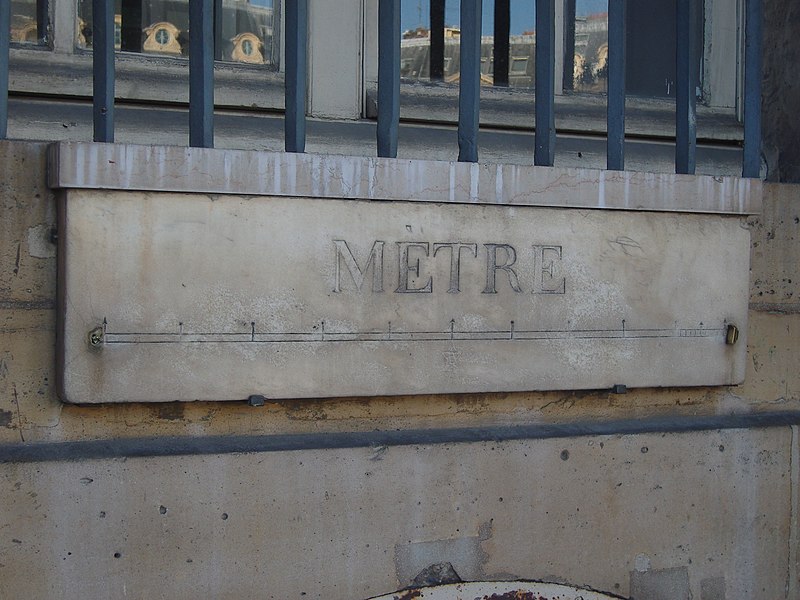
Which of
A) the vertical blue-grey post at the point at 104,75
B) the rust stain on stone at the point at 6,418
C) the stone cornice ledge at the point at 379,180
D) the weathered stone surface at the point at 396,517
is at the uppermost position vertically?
the vertical blue-grey post at the point at 104,75

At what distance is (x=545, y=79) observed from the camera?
9.63 feet

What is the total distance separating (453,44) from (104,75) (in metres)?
1.57

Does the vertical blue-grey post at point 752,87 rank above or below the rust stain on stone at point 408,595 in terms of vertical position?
above

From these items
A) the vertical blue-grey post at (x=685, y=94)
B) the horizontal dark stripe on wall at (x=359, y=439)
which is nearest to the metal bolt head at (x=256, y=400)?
the horizontal dark stripe on wall at (x=359, y=439)

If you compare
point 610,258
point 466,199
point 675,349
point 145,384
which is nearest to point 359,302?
point 466,199

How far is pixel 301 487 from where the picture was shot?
2.67 m

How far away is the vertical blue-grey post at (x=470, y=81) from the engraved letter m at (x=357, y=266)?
0.41 m

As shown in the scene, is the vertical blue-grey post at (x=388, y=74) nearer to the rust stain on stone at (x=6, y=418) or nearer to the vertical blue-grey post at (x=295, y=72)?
the vertical blue-grey post at (x=295, y=72)

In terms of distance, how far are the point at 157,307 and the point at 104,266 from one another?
166mm

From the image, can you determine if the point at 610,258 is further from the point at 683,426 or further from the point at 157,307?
the point at 157,307

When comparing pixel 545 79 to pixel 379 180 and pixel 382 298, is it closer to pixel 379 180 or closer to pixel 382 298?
pixel 379 180

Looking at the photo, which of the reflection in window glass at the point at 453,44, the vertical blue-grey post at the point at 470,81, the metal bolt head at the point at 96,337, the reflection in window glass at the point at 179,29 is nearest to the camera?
the metal bolt head at the point at 96,337

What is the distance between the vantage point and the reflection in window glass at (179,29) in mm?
3307

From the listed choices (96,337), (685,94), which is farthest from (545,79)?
(96,337)
